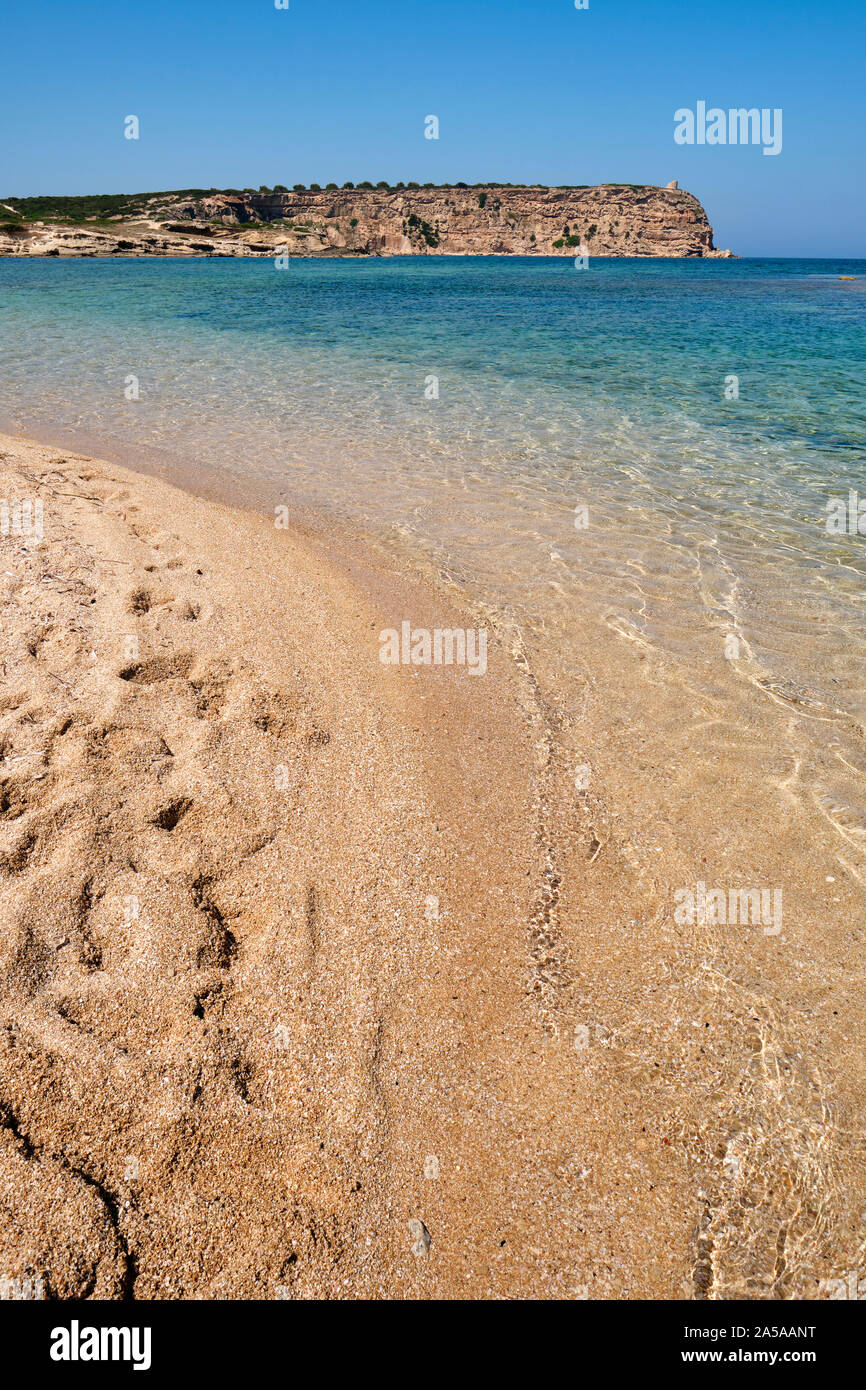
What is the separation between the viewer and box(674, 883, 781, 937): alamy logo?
12.2 feet

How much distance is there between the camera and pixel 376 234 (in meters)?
110

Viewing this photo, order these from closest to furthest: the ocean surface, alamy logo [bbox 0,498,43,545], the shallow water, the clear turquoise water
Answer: the shallow water
the ocean surface
alamy logo [bbox 0,498,43,545]
the clear turquoise water

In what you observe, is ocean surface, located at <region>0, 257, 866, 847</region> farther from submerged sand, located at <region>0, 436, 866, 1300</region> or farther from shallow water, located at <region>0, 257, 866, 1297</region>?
submerged sand, located at <region>0, 436, 866, 1300</region>

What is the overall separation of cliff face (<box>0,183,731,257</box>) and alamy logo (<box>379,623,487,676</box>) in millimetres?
101942

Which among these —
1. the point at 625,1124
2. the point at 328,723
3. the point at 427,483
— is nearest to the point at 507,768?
the point at 328,723

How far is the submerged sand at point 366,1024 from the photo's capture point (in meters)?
2.40

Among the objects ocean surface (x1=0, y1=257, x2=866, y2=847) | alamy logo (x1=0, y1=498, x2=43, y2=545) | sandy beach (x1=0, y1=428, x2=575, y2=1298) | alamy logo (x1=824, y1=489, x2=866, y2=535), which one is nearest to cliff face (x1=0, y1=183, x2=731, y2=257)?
ocean surface (x1=0, y1=257, x2=866, y2=847)

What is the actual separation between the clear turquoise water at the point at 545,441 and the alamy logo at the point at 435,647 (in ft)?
2.32

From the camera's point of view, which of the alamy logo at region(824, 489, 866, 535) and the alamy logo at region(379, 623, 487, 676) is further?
the alamy logo at region(824, 489, 866, 535)

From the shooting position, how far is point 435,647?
6.11m

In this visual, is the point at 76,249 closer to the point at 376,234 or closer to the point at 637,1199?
the point at 376,234

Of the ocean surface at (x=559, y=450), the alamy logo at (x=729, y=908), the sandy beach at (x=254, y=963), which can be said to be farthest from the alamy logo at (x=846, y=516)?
the alamy logo at (x=729, y=908)
